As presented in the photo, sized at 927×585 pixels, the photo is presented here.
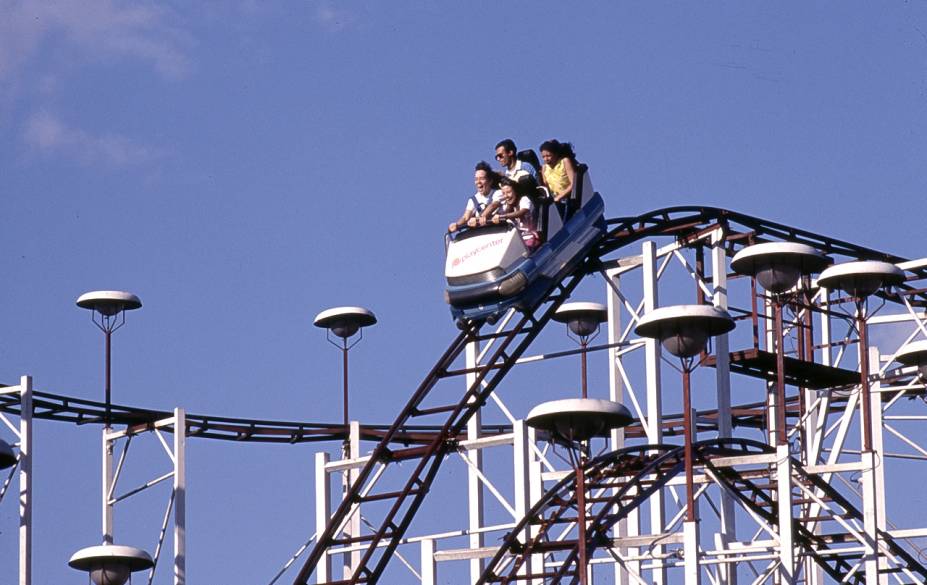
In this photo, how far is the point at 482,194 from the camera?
31688mm

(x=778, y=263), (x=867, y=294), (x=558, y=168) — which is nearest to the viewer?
(x=778, y=263)

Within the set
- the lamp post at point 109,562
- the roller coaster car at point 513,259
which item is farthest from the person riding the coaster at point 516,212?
the lamp post at point 109,562

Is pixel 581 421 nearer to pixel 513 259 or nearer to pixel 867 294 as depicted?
pixel 513 259

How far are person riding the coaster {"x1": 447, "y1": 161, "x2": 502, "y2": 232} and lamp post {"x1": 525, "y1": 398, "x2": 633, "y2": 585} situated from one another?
510 centimetres

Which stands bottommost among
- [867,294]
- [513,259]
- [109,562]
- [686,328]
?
[109,562]

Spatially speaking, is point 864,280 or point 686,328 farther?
point 864,280

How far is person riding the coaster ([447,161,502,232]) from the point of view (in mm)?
31458

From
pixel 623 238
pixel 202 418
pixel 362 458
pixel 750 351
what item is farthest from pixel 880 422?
pixel 202 418

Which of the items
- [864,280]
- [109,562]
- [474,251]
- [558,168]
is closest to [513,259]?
[474,251]

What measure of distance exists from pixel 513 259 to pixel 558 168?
80.9 inches

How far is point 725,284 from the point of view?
106 ft

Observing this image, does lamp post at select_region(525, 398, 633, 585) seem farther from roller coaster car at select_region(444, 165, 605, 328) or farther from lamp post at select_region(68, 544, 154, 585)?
lamp post at select_region(68, 544, 154, 585)

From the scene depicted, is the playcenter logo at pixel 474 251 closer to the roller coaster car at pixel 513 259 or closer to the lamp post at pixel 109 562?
the roller coaster car at pixel 513 259

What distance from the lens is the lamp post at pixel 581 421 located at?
87.9 ft
